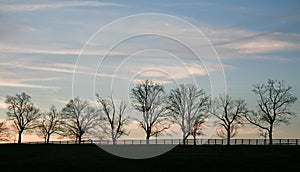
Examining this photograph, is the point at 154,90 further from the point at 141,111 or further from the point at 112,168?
the point at 112,168

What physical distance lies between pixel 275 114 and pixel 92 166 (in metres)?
59.9

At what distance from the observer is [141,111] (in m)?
89.7

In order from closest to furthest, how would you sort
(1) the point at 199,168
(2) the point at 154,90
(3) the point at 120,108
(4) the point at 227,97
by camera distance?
(1) the point at 199,168 < (3) the point at 120,108 < (2) the point at 154,90 < (4) the point at 227,97

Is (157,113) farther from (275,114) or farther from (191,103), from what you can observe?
(275,114)

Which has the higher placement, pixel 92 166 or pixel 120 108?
pixel 120 108

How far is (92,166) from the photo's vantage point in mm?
36812

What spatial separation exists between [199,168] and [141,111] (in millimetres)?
54984

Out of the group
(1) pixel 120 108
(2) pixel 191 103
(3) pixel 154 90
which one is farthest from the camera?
(3) pixel 154 90

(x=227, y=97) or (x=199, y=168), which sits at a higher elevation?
(x=227, y=97)

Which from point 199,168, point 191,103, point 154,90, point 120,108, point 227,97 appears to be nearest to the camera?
point 199,168

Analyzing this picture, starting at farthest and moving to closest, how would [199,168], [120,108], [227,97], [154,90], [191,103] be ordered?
[227,97], [154,90], [120,108], [191,103], [199,168]

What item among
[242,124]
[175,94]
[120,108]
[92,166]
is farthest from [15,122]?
[92,166]

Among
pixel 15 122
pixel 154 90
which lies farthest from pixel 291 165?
pixel 15 122

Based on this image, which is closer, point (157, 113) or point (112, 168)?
point (112, 168)
